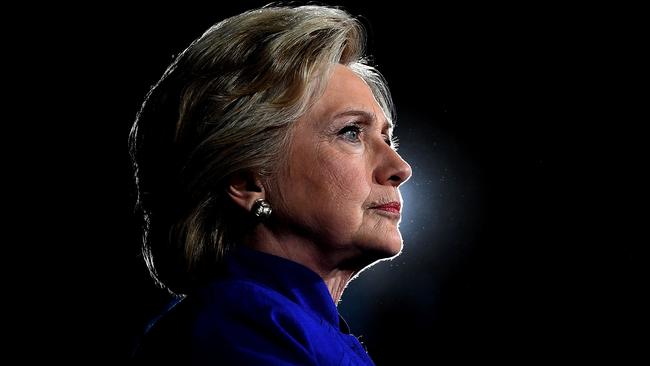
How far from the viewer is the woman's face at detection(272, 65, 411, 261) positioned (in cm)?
103

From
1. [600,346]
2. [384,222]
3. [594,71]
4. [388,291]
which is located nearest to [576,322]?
[600,346]

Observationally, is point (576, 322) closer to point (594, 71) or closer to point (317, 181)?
point (594, 71)

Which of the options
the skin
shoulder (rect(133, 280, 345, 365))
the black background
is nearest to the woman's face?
the skin

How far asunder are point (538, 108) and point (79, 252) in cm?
175

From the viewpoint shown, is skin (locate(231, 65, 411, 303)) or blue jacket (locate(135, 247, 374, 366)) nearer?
blue jacket (locate(135, 247, 374, 366))

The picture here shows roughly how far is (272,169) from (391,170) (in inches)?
Result: 8.1

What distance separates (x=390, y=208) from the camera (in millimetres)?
1061

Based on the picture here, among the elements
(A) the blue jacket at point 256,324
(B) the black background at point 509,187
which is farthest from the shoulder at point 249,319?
(B) the black background at point 509,187

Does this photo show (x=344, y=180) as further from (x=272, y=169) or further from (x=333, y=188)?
(x=272, y=169)

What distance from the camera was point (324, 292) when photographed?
3.29ft

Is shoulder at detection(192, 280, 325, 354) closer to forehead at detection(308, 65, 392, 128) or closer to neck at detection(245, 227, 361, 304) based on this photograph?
neck at detection(245, 227, 361, 304)

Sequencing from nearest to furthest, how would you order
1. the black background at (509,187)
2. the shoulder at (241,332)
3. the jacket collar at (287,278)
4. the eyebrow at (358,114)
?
the shoulder at (241,332) → the jacket collar at (287,278) → the eyebrow at (358,114) → the black background at (509,187)

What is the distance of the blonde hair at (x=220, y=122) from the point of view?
1.05m

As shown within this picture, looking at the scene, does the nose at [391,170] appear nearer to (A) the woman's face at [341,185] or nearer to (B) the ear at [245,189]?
(A) the woman's face at [341,185]
